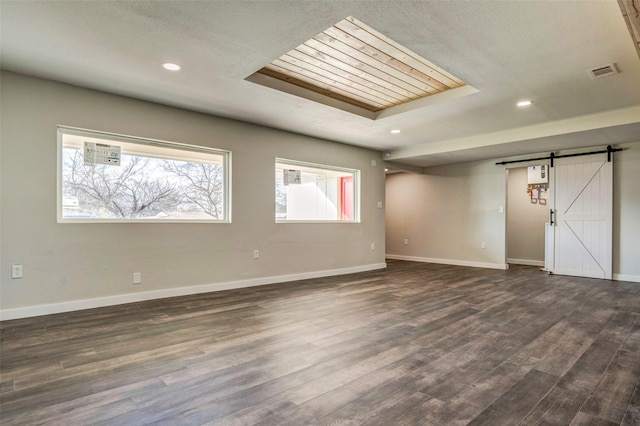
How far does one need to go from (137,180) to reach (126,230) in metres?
0.65

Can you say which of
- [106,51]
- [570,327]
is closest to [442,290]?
[570,327]

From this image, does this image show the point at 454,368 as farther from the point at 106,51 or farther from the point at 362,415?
the point at 106,51

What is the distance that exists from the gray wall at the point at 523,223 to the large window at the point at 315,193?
3715 millimetres

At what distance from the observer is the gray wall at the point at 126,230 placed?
10.6 ft

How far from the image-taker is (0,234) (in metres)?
3.13

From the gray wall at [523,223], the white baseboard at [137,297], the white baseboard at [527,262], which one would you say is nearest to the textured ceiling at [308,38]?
the white baseboard at [137,297]

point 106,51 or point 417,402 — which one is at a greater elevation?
point 106,51

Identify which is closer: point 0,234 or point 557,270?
point 0,234

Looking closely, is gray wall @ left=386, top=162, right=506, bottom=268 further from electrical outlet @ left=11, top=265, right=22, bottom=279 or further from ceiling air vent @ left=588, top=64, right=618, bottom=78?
electrical outlet @ left=11, top=265, right=22, bottom=279

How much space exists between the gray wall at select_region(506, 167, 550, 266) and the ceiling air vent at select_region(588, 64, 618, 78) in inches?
178

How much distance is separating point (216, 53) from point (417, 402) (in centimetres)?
300

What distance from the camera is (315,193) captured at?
594 cm

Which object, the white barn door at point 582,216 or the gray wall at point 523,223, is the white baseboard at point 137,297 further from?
the gray wall at point 523,223

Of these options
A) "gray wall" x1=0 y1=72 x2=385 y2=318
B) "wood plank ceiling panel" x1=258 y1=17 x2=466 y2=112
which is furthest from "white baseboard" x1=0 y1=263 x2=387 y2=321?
"wood plank ceiling panel" x1=258 y1=17 x2=466 y2=112
